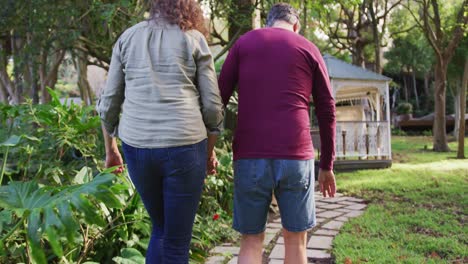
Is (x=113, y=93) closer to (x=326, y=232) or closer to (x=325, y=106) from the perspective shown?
(x=325, y=106)

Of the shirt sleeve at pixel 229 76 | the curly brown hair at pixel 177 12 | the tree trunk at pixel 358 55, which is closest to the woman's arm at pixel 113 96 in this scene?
the curly brown hair at pixel 177 12

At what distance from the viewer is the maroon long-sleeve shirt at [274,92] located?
2166 millimetres

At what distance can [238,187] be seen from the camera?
7.45 ft

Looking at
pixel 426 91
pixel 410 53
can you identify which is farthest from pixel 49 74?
pixel 426 91

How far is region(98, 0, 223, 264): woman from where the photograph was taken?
1896 millimetres

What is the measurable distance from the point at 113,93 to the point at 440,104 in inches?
497

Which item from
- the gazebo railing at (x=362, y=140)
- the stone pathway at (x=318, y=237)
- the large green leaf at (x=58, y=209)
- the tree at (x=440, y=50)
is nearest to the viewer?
the large green leaf at (x=58, y=209)

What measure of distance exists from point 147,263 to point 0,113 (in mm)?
1959

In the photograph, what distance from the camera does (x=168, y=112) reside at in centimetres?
188

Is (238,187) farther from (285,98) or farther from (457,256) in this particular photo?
(457,256)

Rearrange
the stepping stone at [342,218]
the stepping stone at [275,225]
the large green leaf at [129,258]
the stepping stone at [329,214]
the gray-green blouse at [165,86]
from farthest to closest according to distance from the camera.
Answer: the stepping stone at [329,214], the stepping stone at [342,218], the stepping stone at [275,225], the large green leaf at [129,258], the gray-green blouse at [165,86]

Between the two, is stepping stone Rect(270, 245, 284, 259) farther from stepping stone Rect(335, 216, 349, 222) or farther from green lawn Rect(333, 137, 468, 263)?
stepping stone Rect(335, 216, 349, 222)

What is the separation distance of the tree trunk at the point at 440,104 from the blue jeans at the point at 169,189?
12300 millimetres

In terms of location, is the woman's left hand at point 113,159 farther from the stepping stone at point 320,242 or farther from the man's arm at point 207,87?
the stepping stone at point 320,242
